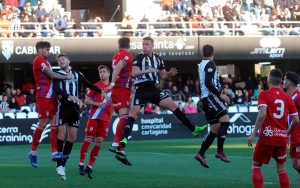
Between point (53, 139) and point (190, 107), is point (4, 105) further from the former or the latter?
point (53, 139)

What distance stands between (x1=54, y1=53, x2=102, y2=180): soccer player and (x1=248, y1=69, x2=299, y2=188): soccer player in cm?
433

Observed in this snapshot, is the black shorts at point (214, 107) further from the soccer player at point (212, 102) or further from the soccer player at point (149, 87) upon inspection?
the soccer player at point (149, 87)

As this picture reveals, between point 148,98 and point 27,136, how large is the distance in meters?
14.2

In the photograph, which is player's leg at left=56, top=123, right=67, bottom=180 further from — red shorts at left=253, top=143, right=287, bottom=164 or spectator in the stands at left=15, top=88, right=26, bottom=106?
spectator in the stands at left=15, top=88, right=26, bottom=106

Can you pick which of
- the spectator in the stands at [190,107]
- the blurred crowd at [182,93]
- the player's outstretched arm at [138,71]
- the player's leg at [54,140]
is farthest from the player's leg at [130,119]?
the spectator in the stands at [190,107]

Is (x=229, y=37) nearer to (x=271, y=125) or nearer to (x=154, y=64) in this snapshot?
(x=154, y=64)

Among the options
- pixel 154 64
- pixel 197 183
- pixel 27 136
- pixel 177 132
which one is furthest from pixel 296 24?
pixel 197 183

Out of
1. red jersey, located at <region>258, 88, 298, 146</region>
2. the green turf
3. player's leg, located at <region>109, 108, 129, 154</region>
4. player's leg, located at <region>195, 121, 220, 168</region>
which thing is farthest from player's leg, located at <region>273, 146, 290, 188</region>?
player's leg, located at <region>109, 108, 129, 154</region>

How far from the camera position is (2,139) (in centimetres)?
3002

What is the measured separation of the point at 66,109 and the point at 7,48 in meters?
21.6

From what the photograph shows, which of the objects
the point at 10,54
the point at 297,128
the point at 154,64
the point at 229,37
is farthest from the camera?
the point at 229,37

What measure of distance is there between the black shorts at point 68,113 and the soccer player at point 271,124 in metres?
4.36

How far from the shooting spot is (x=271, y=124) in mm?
11711

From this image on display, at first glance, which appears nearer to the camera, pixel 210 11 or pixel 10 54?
pixel 10 54
